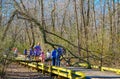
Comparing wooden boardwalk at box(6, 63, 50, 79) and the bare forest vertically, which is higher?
the bare forest

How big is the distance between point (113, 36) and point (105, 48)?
6.96ft

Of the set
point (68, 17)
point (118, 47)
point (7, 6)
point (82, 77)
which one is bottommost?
point (82, 77)

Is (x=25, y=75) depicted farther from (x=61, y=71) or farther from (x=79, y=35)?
(x=79, y=35)

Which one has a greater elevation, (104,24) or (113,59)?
(104,24)

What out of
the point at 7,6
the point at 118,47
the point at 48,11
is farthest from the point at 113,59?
the point at 48,11

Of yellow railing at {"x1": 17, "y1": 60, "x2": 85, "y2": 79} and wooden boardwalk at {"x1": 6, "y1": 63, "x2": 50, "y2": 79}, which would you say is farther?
wooden boardwalk at {"x1": 6, "y1": 63, "x2": 50, "y2": 79}

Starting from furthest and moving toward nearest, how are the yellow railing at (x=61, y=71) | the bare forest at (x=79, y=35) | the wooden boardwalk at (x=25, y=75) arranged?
the wooden boardwalk at (x=25, y=75) → the bare forest at (x=79, y=35) → the yellow railing at (x=61, y=71)

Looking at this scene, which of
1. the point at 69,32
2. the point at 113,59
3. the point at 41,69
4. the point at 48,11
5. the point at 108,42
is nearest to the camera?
the point at 41,69

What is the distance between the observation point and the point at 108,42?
2695 cm

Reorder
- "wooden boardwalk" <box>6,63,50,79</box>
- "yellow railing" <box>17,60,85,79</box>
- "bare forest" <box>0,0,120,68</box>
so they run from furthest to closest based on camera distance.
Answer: "wooden boardwalk" <box>6,63,50,79</box> < "bare forest" <box>0,0,120,68</box> < "yellow railing" <box>17,60,85,79</box>

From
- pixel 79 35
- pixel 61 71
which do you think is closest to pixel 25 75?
pixel 61 71

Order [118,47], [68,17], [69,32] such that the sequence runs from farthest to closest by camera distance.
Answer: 1. [68,17]
2. [69,32]
3. [118,47]

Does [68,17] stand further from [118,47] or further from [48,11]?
[118,47]

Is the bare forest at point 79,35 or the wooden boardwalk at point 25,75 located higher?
the bare forest at point 79,35
